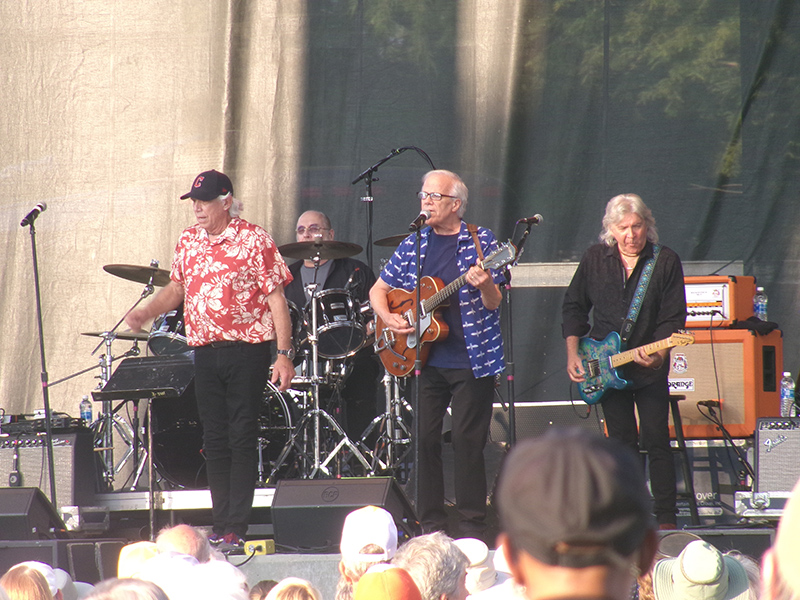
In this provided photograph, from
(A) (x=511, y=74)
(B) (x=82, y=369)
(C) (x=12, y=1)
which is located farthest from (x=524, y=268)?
(C) (x=12, y=1)

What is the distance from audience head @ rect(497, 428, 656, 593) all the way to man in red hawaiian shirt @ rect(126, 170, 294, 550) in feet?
12.4

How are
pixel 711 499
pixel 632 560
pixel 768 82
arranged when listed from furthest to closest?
pixel 768 82
pixel 711 499
pixel 632 560

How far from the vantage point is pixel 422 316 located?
479 centimetres

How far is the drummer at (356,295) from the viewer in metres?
6.36

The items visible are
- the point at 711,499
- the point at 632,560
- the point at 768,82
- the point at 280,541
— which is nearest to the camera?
the point at 632,560

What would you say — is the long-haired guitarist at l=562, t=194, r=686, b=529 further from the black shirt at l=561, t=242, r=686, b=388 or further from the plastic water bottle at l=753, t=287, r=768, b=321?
the plastic water bottle at l=753, t=287, r=768, b=321

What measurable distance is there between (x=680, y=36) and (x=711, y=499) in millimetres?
3058

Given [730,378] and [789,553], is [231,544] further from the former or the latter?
[789,553]

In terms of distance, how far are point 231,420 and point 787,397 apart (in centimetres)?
334

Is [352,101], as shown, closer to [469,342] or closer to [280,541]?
[469,342]

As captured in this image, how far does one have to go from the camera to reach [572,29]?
6.55 m

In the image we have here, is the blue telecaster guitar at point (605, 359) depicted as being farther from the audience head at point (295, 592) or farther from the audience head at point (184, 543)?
the audience head at point (295, 592)

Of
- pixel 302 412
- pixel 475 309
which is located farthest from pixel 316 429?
pixel 475 309

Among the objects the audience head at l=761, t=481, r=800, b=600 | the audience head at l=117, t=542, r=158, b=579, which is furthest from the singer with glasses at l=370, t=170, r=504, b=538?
the audience head at l=761, t=481, r=800, b=600
